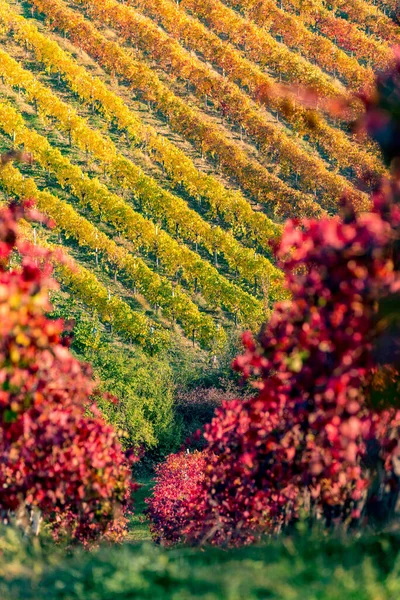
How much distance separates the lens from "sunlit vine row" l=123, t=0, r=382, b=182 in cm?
5722

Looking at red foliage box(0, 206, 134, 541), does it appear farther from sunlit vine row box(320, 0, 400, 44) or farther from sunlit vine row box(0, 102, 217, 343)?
sunlit vine row box(320, 0, 400, 44)

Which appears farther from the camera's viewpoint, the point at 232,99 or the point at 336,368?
the point at 232,99

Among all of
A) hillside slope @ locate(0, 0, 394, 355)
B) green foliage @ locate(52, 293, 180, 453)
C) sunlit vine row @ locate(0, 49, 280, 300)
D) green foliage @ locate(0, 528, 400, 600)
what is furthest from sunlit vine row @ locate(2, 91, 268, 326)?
green foliage @ locate(0, 528, 400, 600)

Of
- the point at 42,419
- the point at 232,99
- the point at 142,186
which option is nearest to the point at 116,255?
the point at 142,186

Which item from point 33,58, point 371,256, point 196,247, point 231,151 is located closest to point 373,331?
point 371,256

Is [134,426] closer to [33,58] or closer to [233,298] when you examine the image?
[233,298]

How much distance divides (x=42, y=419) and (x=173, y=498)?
16.3 m

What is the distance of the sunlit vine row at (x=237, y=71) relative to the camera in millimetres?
57219

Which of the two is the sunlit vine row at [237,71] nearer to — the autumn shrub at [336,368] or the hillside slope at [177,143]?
the hillside slope at [177,143]

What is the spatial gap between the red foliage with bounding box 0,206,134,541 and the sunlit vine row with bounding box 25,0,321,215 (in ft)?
144

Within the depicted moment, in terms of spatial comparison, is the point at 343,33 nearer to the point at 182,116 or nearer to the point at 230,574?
the point at 182,116

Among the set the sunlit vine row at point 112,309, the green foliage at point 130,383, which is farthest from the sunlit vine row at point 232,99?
the green foliage at point 130,383

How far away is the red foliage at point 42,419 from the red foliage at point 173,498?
18.6 ft

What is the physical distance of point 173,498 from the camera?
2300 centimetres
